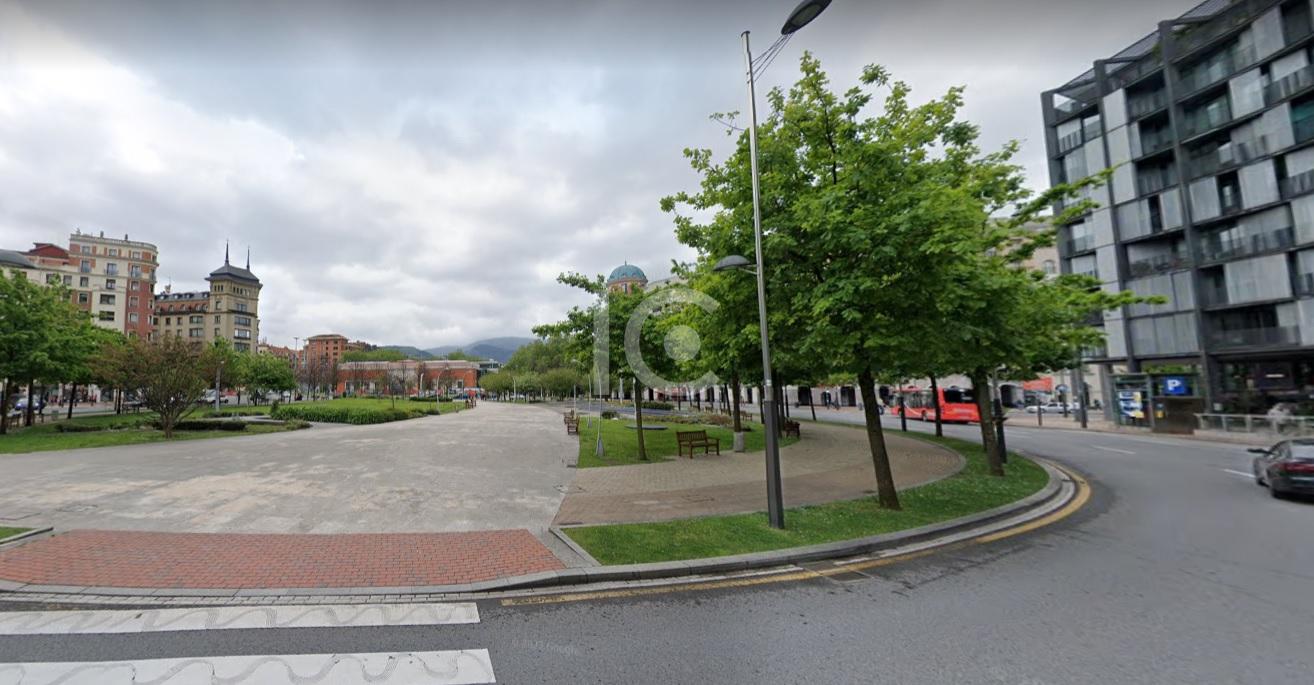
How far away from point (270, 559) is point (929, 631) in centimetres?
766

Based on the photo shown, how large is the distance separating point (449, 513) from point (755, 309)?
6846 mm

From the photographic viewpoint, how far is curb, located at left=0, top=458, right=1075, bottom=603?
206 inches

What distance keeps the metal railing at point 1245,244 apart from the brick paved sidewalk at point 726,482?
26.4 m

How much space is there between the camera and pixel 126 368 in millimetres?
21406

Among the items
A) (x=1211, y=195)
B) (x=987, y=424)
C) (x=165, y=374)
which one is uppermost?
(x=1211, y=195)

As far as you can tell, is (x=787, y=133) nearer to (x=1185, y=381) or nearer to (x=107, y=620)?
(x=107, y=620)

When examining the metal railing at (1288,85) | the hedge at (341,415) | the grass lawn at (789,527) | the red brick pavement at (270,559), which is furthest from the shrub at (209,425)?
the metal railing at (1288,85)

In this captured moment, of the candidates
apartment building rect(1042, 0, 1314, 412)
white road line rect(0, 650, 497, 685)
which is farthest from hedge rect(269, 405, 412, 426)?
apartment building rect(1042, 0, 1314, 412)

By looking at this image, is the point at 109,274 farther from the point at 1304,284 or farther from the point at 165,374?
the point at 1304,284

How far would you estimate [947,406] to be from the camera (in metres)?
34.6

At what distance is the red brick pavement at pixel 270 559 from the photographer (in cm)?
561

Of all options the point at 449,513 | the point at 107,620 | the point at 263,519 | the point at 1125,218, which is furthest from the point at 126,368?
the point at 1125,218

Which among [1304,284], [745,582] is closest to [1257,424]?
[1304,284]

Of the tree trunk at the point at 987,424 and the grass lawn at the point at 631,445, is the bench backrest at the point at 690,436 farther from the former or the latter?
the tree trunk at the point at 987,424
